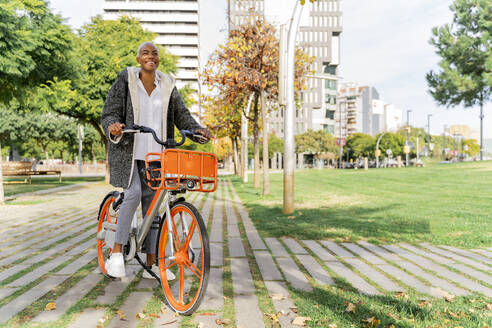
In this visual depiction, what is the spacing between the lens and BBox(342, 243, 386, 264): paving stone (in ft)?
14.8

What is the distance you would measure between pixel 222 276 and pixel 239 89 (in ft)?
36.8

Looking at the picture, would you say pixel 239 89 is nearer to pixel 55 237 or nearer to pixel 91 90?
pixel 91 90

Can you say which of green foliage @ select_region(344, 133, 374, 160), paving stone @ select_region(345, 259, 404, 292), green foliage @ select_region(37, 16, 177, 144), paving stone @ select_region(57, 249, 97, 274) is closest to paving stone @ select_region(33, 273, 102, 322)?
paving stone @ select_region(57, 249, 97, 274)

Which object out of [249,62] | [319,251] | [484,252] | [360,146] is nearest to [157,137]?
[319,251]

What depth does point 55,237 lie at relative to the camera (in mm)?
6094

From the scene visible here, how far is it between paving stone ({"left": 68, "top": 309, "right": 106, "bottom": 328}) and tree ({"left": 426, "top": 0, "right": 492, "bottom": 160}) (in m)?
27.9

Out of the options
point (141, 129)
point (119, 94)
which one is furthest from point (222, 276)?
point (119, 94)

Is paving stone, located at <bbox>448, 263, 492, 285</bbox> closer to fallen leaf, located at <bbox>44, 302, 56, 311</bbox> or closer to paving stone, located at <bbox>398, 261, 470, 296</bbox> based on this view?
paving stone, located at <bbox>398, 261, 470, 296</bbox>

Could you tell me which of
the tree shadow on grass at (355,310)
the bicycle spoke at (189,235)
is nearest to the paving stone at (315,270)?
the tree shadow on grass at (355,310)

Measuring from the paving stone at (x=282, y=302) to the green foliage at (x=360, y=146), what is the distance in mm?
85578

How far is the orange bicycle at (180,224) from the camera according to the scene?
281 centimetres

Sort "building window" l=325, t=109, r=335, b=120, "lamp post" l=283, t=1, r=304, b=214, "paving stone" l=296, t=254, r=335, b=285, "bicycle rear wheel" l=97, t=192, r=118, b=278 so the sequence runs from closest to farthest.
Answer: "paving stone" l=296, t=254, r=335, b=285 → "bicycle rear wheel" l=97, t=192, r=118, b=278 → "lamp post" l=283, t=1, r=304, b=214 → "building window" l=325, t=109, r=335, b=120

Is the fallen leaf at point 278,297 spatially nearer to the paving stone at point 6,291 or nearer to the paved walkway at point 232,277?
the paved walkway at point 232,277

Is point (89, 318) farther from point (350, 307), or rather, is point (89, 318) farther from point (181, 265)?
point (350, 307)
